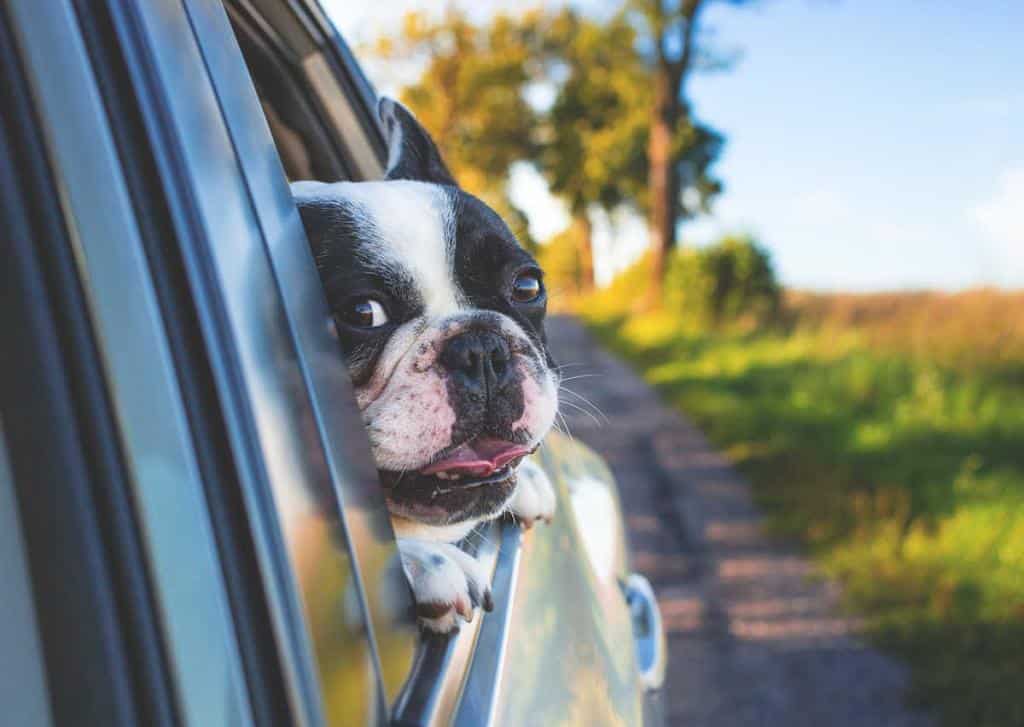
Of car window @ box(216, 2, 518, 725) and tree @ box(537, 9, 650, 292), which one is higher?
tree @ box(537, 9, 650, 292)

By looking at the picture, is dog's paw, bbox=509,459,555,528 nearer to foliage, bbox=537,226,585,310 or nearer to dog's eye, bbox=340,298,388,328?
dog's eye, bbox=340,298,388,328

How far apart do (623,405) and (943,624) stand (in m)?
6.12

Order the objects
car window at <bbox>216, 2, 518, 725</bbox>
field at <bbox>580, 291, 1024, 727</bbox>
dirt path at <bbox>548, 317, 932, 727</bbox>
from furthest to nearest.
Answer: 1. field at <bbox>580, 291, 1024, 727</bbox>
2. dirt path at <bbox>548, 317, 932, 727</bbox>
3. car window at <bbox>216, 2, 518, 725</bbox>

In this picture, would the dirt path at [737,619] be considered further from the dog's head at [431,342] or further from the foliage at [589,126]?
the foliage at [589,126]

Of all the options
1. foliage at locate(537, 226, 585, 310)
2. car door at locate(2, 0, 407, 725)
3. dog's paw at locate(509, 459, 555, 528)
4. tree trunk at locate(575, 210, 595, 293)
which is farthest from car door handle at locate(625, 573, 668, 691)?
foliage at locate(537, 226, 585, 310)

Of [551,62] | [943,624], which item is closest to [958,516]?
[943,624]

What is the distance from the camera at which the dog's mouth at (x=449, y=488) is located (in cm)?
146

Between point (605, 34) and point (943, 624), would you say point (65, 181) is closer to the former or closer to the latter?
point (943, 624)

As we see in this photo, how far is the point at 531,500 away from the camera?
1765 mm

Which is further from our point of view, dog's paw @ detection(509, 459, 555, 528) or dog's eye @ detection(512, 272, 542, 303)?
dog's eye @ detection(512, 272, 542, 303)

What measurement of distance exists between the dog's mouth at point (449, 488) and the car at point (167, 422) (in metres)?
0.39

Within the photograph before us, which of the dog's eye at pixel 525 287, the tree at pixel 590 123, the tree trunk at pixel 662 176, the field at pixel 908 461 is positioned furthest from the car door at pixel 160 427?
the tree at pixel 590 123

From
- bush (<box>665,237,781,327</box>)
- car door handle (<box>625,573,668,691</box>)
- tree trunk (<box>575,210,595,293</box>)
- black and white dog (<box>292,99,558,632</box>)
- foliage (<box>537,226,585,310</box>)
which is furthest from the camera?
foliage (<box>537,226,585,310</box>)

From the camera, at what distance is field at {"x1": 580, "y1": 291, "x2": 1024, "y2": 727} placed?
3838mm
